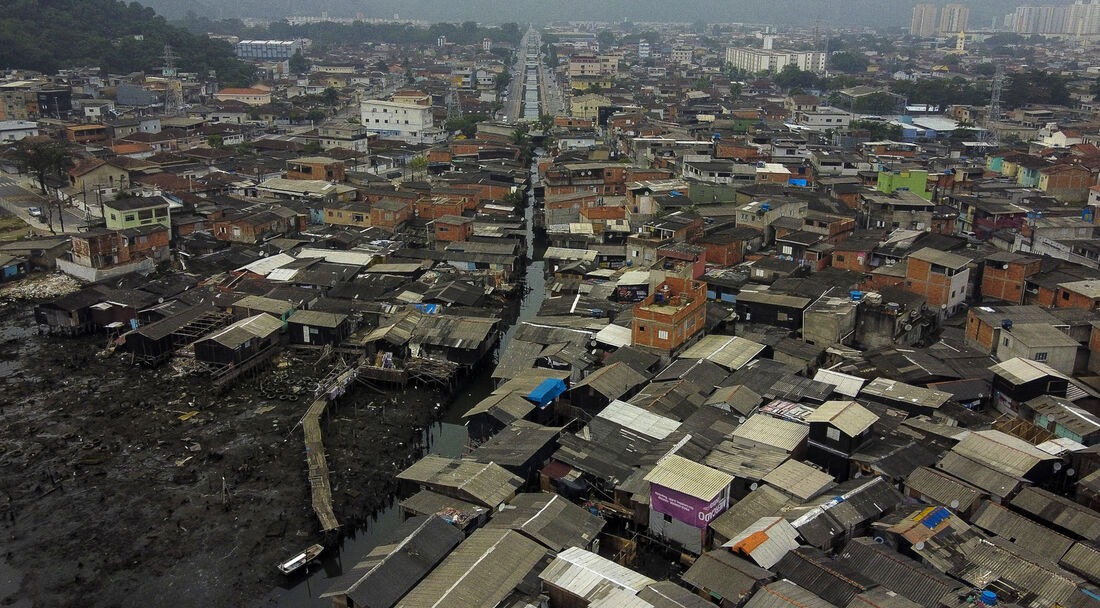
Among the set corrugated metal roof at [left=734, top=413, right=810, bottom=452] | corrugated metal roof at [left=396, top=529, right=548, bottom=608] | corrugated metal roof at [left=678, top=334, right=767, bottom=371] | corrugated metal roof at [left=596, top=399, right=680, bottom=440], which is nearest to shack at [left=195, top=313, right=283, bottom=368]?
corrugated metal roof at [left=596, top=399, right=680, bottom=440]

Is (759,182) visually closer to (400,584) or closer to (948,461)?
(948,461)

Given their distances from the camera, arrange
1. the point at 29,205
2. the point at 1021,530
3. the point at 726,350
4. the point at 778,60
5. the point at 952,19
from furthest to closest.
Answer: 1. the point at 952,19
2. the point at 778,60
3. the point at 29,205
4. the point at 726,350
5. the point at 1021,530

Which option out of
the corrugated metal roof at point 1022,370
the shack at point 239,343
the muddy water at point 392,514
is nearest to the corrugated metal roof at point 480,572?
the muddy water at point 392,514

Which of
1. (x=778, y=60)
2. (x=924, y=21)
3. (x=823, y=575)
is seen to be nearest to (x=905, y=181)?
(x=823, y=575)

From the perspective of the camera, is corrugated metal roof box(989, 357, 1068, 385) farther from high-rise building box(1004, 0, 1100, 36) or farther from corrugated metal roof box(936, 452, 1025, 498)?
high-rise building box(1004, 0, 1100, 36)

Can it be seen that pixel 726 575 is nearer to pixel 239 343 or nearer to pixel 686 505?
pixel 686 505

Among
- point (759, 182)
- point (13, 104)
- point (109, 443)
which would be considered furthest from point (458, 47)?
point (109, 443)

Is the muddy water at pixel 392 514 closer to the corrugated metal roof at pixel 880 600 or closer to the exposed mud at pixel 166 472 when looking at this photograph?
the exposed mud at pixel 166 472
